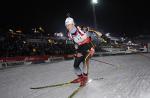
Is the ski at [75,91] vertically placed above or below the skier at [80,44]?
below

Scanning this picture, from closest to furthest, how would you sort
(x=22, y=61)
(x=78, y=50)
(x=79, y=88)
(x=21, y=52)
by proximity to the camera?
(x=79, y=88), (x=78, y=50), (x=22, y=61), (x=21, y=52)

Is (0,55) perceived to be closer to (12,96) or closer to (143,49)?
(12,96)

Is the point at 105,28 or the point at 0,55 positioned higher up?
the point at 105,28

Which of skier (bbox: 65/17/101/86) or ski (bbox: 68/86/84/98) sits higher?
skier (bbox: 65/17/101/86)

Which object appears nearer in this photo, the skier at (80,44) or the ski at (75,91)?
the ski at (75,91)

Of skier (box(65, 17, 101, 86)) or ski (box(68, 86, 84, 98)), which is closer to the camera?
ski (box(68, 86, 84, 98))

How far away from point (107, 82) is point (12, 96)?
3697 millimetres

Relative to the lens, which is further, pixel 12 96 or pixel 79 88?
pixel 79 88

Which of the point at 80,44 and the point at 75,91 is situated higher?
the point at 80,44

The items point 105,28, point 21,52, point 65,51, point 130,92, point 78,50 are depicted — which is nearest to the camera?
point 130,92

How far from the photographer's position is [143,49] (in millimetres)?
31547

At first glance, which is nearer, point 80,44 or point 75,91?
point 75,91

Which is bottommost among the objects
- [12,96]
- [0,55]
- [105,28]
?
[12,96]

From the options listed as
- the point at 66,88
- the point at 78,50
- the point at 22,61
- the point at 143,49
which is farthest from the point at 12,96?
the point at 143,49
